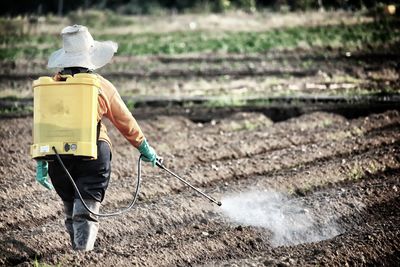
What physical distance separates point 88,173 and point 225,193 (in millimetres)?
2804

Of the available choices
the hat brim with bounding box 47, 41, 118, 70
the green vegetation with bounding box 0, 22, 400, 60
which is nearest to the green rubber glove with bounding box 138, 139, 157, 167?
the hat brim with bounding box 47, 41, 118, 70

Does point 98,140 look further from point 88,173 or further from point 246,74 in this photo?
point 246,74

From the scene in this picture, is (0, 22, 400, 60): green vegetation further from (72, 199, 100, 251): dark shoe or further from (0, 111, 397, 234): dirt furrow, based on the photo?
(72, 199, 100, 251): dark shoe

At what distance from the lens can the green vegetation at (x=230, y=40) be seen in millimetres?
22219

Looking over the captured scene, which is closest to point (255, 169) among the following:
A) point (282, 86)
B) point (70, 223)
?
point (70, 223)

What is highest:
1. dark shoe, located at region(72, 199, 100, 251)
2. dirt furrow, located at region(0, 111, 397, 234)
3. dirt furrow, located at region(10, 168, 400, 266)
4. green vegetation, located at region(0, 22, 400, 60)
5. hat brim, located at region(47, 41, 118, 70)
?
hat brim, located at region(47, 41, 118, 70)

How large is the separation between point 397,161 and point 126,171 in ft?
11.1

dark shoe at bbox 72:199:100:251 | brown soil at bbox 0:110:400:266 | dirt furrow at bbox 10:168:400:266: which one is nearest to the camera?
dark shoe at bbox 72:199:100:251

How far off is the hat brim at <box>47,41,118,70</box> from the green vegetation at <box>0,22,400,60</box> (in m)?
15.7

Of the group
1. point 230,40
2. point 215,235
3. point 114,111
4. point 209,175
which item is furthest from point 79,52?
point 230,40

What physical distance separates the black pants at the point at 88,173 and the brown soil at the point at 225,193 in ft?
1.50

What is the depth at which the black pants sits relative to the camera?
18.3ft

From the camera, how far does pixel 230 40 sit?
77.8 ft

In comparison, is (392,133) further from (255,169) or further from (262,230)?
(262,230)
